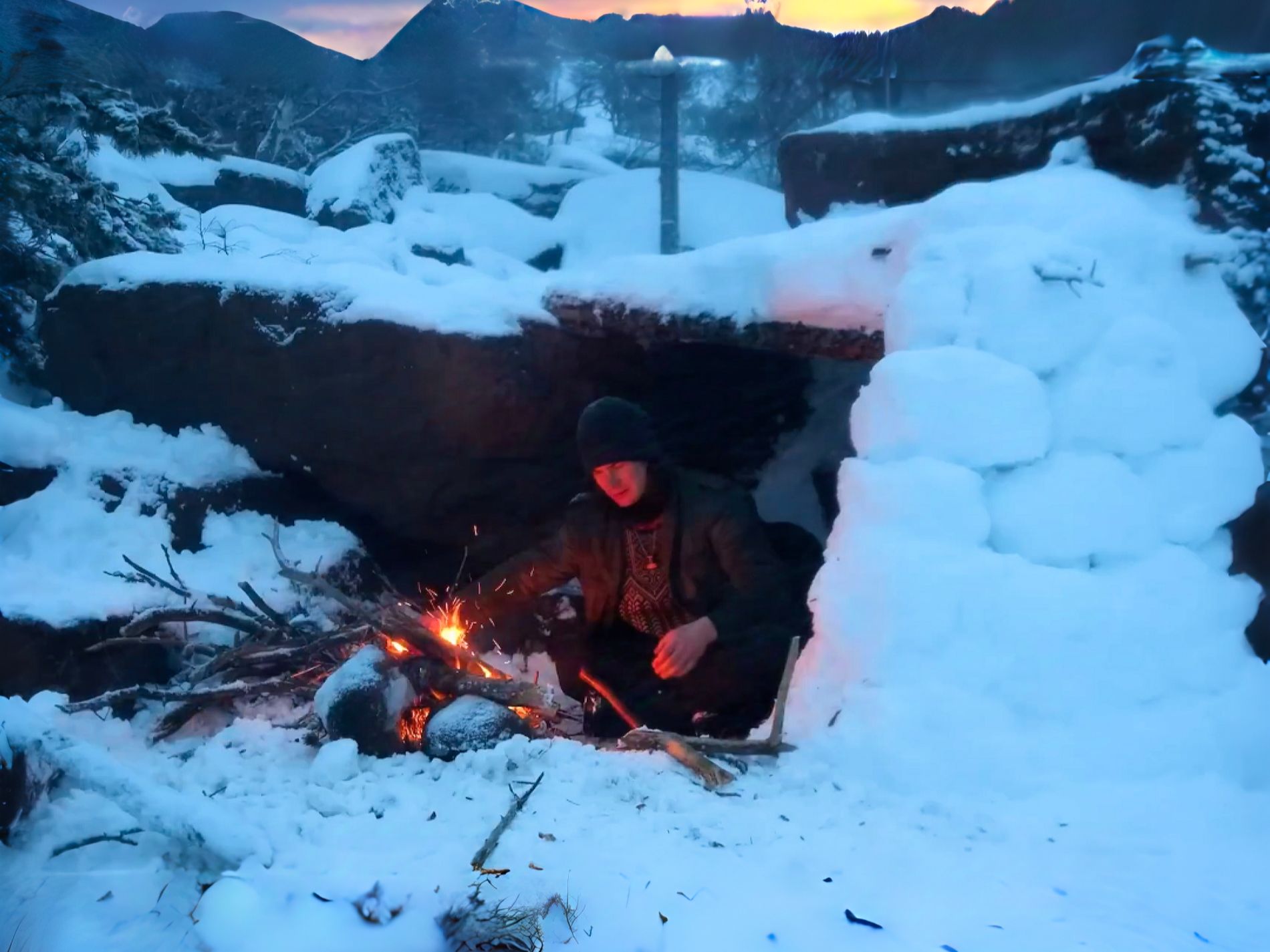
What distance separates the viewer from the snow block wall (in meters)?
1.95

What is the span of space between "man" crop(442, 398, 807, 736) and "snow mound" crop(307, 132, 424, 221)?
8.64 meters

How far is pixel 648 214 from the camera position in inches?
413

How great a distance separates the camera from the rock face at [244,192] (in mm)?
9242

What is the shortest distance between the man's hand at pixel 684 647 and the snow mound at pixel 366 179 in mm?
9179

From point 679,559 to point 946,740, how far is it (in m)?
1.38

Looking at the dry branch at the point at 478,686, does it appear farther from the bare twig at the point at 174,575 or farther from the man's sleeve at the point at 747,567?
the bare twig at the point at 174,575

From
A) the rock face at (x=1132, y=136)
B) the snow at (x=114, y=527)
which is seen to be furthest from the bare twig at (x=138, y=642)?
the rock face at (x=1132, y=136)

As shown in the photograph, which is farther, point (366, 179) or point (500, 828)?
point (366, 179)

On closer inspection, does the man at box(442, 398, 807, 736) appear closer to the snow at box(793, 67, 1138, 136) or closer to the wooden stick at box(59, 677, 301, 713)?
the wooden stick at box(59, 677, 301, 713)

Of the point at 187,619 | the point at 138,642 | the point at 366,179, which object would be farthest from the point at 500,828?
the point at 366,179

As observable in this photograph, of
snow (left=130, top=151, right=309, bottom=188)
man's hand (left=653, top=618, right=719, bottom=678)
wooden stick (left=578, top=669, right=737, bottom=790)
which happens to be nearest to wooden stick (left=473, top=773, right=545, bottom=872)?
wooden stick (left=578, top=669, right=737, bottom=790)

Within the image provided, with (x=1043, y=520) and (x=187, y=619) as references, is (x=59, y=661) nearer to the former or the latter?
(x=187, y=619)

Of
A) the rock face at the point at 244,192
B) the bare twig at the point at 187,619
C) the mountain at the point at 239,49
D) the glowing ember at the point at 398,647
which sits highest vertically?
the mountain at the point at 239,49

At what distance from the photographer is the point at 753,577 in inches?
119
